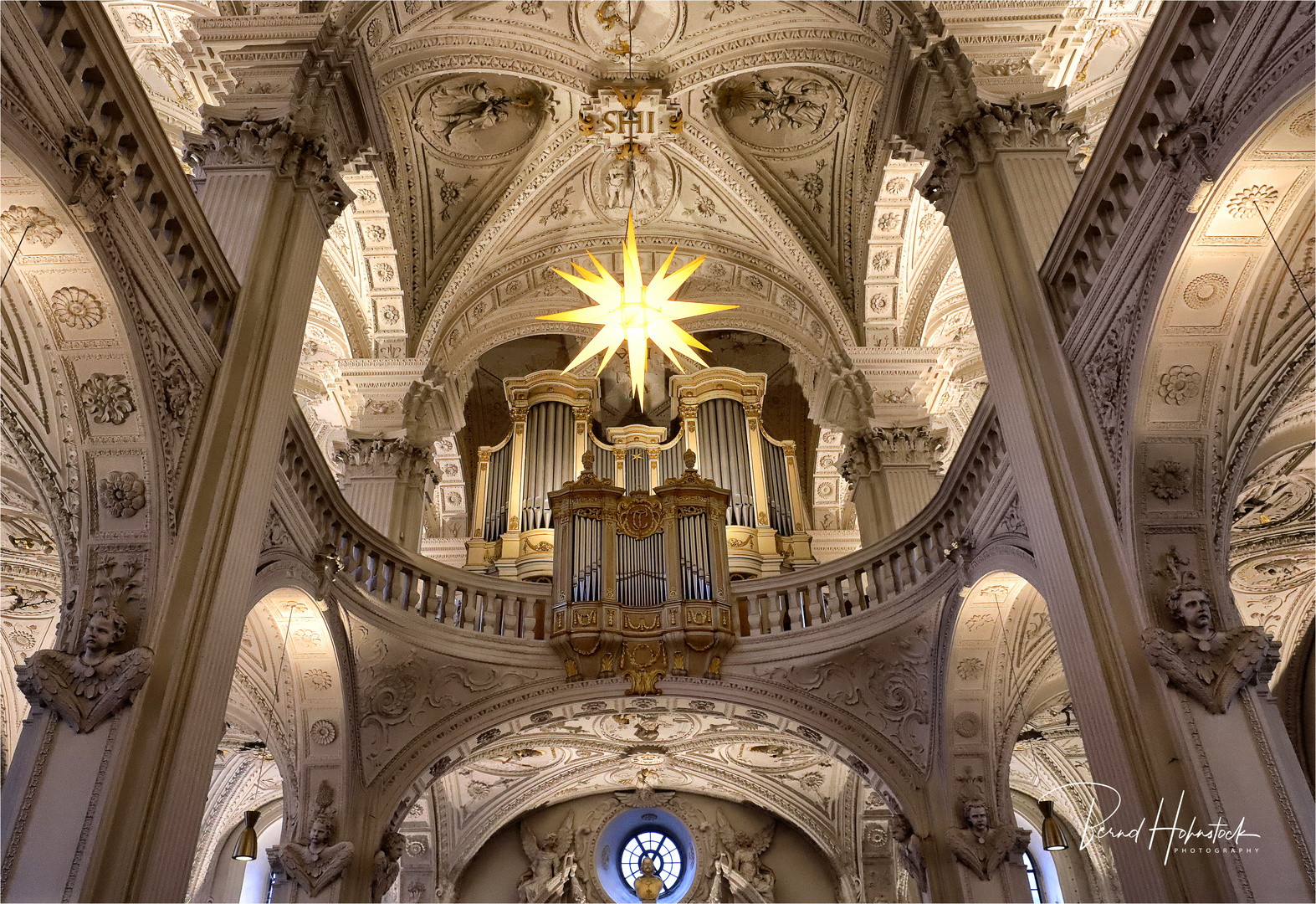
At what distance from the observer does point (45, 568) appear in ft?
42.2

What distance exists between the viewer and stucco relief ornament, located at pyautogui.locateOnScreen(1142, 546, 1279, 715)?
21.5 ft

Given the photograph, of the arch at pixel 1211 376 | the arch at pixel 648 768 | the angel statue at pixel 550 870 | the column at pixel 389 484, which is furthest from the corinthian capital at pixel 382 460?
the arch at pixel 1211 376

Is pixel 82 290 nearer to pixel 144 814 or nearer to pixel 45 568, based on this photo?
pixel 144 814

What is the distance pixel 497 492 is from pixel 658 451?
2791 millimetres

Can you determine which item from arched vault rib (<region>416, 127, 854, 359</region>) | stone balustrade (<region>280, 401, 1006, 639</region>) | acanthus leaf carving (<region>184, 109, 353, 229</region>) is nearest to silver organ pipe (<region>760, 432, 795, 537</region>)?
arched vault rib (<region>416, 127, 854, 359</region>)

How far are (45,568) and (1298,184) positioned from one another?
1308cm

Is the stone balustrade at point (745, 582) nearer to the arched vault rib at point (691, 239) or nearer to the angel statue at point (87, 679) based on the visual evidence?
the angel statue at point (87, 679)

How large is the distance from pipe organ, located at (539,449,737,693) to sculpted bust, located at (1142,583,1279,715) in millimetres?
5914

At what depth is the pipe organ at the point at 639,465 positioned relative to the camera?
640 inches

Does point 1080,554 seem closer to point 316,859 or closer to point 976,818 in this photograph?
point 976,818

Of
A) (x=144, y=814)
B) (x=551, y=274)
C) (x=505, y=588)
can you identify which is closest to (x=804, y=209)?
(x=551, y=274)

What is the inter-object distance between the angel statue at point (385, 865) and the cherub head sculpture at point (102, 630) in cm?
521

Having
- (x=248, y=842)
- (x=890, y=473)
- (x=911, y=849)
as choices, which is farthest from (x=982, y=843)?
(x=248, y=842)

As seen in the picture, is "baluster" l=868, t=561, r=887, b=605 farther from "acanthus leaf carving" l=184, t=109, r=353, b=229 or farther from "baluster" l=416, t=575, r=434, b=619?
"acanthus leaf carving" l=184, t=109, r=353, b=229
